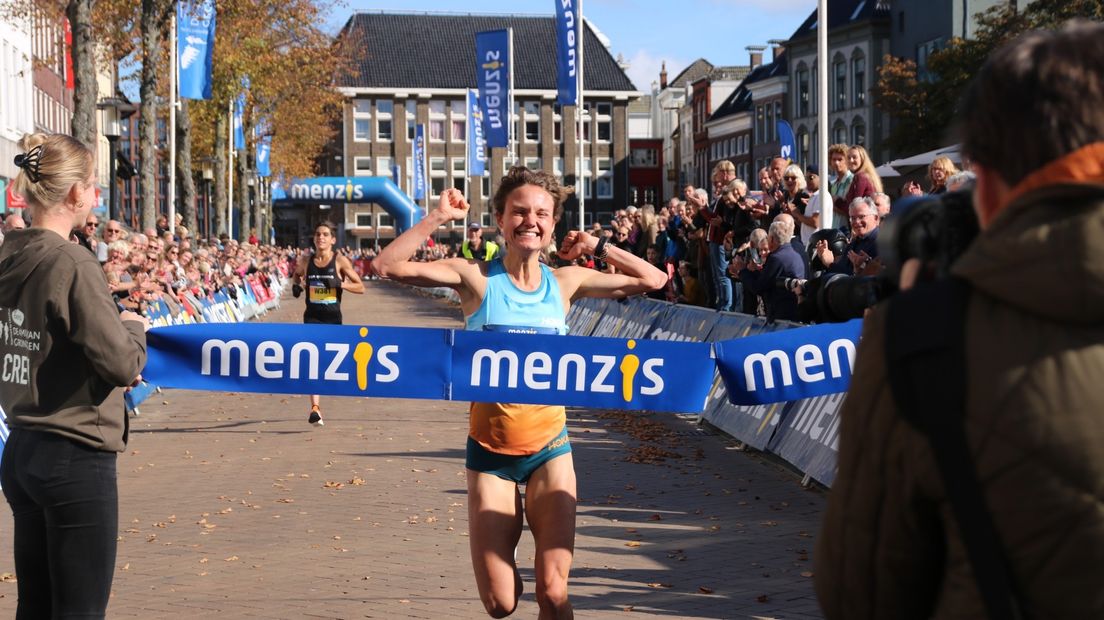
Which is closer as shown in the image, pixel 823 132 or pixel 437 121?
pixel 823 132

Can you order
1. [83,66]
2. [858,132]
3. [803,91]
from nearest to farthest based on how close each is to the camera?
1. [83,66]
2. [858,132]
3. [803,91]

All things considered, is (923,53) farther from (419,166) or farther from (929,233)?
(929,233)

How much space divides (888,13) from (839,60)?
5.25m

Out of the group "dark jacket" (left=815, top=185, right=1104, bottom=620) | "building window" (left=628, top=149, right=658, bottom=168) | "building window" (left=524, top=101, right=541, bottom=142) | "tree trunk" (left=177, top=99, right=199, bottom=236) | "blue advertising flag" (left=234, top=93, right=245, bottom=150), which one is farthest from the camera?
"building window" (left=628, top=149, right=658, bottom=168)

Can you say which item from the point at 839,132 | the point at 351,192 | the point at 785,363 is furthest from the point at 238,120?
the point at 785,363

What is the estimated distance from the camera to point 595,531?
9.65m

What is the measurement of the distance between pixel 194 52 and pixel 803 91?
4999 cm

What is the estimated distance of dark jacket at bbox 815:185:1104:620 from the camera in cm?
199

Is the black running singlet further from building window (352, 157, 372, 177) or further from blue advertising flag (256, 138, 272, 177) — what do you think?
building window (352, 157, 372, 177)

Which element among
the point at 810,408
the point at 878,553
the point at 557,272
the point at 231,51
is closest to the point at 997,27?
the point at 231,51

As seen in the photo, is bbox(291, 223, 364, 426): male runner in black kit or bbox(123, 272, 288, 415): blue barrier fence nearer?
bbox(291, 223, 364, 426): male runner in black kit

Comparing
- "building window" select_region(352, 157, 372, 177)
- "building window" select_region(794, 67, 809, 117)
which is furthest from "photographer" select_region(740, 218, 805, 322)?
"building window" select_region(352, 157, 372, 177)

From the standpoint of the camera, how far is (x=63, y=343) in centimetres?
448

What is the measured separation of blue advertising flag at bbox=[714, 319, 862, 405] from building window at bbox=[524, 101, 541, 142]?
363ft
